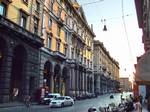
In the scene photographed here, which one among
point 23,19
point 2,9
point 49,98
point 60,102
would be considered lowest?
point 60,102

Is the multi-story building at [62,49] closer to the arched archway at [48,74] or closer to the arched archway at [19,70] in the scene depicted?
the arched archway at [48,74]

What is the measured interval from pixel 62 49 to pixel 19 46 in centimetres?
2032

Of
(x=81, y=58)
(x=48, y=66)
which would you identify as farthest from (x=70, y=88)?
(x=81, y=58)

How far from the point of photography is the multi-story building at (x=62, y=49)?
46.3 m

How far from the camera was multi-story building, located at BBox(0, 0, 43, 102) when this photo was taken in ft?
102

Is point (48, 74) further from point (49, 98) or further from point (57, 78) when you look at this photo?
point (49, 98)

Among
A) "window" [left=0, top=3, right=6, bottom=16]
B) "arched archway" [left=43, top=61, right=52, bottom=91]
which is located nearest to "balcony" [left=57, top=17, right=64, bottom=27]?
"arched archway" [left=43, top=61, right=52, bottom=91]

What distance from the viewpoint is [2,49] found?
1233 inches

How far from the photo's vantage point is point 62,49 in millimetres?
54938

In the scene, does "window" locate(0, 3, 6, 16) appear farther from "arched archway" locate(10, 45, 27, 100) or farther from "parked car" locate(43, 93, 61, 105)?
"parked car" locate(43, 93, 61, 105)

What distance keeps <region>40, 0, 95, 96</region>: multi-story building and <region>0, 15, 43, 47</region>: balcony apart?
4643 mm

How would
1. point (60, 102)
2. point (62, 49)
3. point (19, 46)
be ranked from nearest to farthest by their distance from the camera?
point (60, 102) < point (19, 46) < point (62, 49)

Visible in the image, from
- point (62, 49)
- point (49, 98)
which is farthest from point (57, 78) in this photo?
point (49, 98)

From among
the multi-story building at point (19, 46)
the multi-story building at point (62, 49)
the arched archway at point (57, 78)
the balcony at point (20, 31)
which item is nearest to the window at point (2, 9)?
the multi-story building at point (19, 46)
